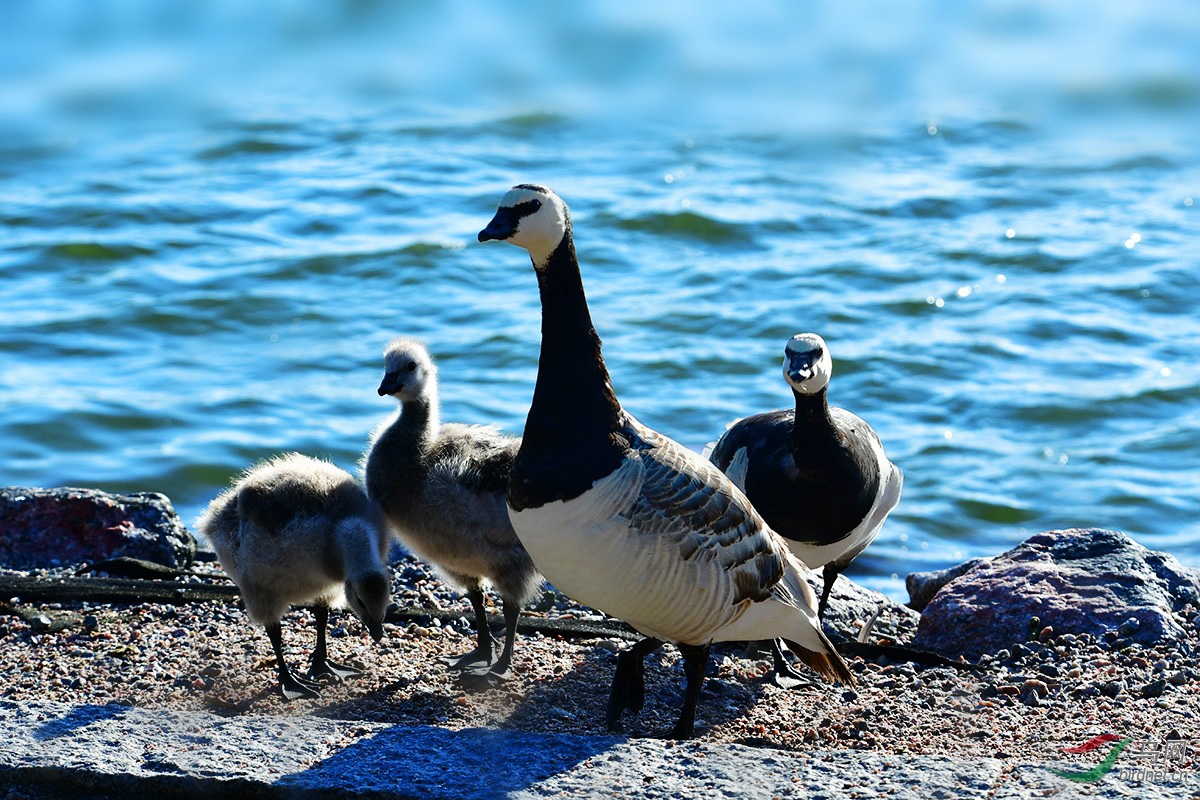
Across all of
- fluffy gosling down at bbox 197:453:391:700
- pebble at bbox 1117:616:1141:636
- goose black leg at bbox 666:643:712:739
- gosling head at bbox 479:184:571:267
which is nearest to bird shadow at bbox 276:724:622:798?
goose black leg at bbox 666:643:712:739

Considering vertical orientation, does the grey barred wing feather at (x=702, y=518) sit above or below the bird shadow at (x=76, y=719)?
above

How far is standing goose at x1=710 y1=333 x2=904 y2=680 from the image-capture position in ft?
21.9

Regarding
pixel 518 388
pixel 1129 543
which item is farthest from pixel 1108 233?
pixel 1129 543

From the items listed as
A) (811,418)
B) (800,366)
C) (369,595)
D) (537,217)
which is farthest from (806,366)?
(369,595)

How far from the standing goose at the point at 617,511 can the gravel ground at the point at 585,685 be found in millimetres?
551

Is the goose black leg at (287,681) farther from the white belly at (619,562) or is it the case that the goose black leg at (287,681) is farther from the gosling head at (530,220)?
the gosling head at (530,220)

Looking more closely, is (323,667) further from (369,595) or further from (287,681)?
(369,595)

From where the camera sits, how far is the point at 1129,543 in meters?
7.44

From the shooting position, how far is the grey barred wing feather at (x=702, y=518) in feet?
16.1

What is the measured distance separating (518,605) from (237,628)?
51.4 inches

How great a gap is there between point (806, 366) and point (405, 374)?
182 centimetres

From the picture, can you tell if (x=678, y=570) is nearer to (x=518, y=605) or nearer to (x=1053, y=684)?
(x=518, y=605)

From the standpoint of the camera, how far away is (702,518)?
498cm

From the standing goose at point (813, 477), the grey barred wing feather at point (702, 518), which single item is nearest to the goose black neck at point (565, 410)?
the grey barred wing feather at point (702, 518)
